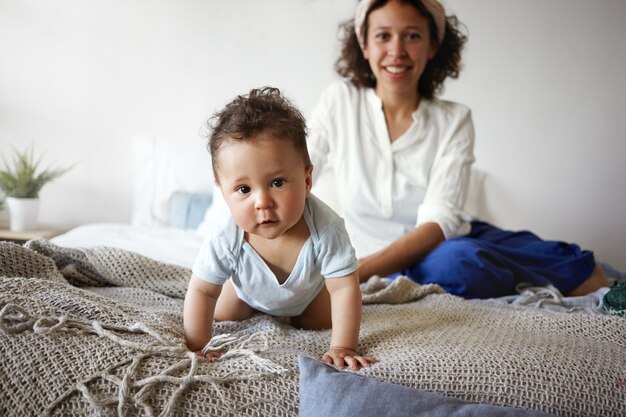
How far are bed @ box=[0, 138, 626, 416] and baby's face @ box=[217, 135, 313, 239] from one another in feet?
0.65

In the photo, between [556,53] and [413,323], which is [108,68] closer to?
[556,53]

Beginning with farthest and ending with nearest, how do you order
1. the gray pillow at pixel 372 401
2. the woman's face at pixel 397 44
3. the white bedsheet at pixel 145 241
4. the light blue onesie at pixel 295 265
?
the white bedsheet at pixel 145 241
the woman's face at pixel 397 44
the light blue onesie at pixel 295 265
the gray pillow at pixel 372 401

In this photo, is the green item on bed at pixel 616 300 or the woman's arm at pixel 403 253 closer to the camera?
the green item on bed at pixel 616 300

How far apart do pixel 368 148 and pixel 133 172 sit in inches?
67.3

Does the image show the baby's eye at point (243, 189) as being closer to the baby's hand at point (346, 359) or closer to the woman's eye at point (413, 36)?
the baby's hand at point (346, 359)

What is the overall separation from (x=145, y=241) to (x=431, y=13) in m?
1.29

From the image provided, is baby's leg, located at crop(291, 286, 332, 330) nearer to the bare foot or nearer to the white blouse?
the white blouse

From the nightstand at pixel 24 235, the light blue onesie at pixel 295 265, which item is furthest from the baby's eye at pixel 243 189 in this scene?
the nightstand at pixel 24 235

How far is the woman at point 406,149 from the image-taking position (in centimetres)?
167

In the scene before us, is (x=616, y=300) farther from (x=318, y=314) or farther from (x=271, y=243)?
(x=271, y=243)

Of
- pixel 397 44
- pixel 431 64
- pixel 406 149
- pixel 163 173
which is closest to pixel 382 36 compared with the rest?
pixel 397 44

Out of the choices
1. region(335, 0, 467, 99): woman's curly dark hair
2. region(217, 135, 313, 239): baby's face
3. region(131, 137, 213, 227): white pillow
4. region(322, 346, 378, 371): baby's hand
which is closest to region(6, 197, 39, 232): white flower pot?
region(131, 137, 213, 227): white pillow

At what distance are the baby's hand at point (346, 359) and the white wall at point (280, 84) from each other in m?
1.98

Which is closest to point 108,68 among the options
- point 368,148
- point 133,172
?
point 133,172
